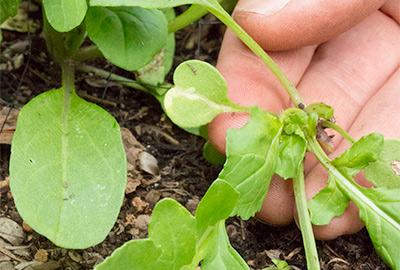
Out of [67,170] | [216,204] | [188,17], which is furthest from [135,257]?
[188,17]

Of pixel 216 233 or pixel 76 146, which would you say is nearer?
pixel 216 233

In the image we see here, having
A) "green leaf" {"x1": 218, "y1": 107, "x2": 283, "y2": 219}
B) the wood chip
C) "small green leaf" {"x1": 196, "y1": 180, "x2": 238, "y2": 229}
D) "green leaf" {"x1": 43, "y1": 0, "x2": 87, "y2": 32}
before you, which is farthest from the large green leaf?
"green leaf" {"x1": 43, "y1": 0, "x2": 87, "y2": 32}

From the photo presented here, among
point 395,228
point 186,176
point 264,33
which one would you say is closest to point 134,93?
point 186,176

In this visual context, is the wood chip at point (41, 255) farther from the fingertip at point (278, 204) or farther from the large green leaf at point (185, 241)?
the fingertip at point (278, 204)

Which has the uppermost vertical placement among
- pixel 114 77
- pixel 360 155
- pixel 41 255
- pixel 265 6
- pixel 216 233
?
pixel 265 6

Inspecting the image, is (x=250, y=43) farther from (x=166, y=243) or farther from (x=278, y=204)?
Answer: (x=166, y=243)

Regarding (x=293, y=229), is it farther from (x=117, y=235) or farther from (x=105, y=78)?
(x=105, y=78)
